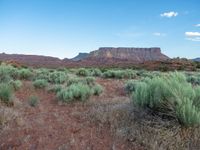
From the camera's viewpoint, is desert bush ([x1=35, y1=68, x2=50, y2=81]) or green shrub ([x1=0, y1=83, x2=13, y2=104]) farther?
desert bush ([x1=35, y1=68, x2=50, y2=81])

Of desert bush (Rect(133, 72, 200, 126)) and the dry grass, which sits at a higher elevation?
desert bush (Rect(133, 72, 200, 126))

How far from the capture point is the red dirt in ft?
17.5

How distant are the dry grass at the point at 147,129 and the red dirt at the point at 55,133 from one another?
0.22m

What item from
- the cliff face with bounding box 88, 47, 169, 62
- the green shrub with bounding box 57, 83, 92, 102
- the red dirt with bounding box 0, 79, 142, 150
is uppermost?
the cliff face with bounding box 88, 47, 169, 62

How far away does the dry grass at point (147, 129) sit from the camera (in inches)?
198

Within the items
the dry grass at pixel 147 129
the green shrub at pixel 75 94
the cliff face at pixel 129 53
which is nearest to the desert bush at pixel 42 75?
the green shrub at pixel 75 94

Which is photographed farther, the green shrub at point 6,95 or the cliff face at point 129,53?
the cliff face at point 129,53

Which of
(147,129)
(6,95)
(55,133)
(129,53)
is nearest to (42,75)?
(6,95)

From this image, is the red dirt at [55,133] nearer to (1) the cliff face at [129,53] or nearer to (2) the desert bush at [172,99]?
(2) the desert bush at [172,99]

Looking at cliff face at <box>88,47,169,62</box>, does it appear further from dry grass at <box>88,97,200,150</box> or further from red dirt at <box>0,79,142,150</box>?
dry grass at <box>88,97,200,150</box>

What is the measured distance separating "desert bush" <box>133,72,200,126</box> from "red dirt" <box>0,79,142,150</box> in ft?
3.87

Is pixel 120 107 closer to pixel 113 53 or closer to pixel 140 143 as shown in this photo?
pixel 140 143

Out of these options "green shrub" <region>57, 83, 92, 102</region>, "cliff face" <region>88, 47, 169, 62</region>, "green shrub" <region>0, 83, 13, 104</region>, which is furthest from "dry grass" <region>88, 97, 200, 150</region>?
"cliff face" <region>88, 47, 169, 62</region>

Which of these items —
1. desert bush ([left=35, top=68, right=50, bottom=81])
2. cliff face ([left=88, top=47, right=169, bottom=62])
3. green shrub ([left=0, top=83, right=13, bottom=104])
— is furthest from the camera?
cliff face ([left=88, top=47, right=169, bottom=62])
